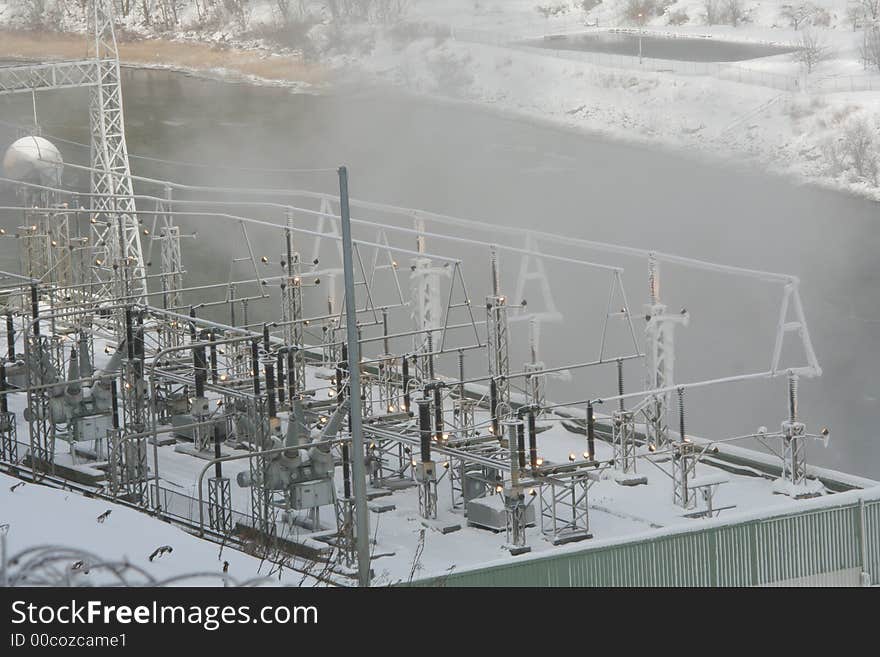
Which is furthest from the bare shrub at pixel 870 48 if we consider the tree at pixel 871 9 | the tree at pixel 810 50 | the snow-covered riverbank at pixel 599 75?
the tree at pixel 810 50

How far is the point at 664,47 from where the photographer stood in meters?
61.8

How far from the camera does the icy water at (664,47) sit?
199 ft

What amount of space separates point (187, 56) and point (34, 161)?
1268 inches

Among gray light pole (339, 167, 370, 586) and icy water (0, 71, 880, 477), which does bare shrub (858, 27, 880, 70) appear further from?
gray light pole (339, 167, 370, 586)

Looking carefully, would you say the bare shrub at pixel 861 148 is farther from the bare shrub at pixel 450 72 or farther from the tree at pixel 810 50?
the bare shrub at pixel 450 72

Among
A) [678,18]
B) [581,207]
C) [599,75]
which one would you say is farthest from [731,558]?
[678,18]

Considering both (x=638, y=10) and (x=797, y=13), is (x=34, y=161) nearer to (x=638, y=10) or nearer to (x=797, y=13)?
(x=638, y=10)

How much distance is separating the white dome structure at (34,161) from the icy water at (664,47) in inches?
1259

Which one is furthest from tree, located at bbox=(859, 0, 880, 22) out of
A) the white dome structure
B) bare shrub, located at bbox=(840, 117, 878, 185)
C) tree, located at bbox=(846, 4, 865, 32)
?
the white dome structure

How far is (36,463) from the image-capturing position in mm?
22234
